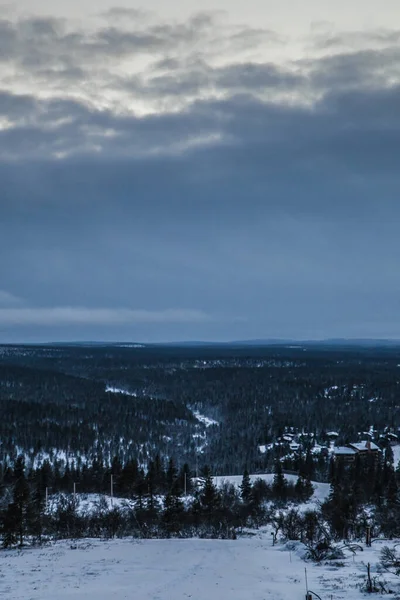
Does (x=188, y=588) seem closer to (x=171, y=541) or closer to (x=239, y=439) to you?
(x=171, y=541)

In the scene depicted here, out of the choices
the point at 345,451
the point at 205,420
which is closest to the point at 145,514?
the point at 345,451

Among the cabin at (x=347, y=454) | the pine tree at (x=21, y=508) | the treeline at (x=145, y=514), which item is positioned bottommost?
the cabin at (x=347, y=454)

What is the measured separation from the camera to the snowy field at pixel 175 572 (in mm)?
25000

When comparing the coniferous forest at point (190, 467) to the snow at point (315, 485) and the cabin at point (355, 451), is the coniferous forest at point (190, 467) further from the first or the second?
the cabin at point (355, 451)

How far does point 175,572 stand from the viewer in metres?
30.6

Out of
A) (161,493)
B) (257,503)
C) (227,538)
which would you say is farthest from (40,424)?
(227,538)

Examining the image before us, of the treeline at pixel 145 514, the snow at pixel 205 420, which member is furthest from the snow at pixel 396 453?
the snow at pixel 205 420

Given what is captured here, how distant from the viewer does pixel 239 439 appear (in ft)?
452

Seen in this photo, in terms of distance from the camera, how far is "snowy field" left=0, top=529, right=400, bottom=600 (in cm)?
2500

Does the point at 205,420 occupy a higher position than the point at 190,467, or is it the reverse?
the point at 190,467

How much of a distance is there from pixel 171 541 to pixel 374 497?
1261 inches

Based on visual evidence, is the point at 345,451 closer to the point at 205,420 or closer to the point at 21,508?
the point at 21,508

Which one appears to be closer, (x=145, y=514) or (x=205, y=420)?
(x=145, y=514)

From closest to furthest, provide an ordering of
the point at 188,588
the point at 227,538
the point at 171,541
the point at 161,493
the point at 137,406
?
the point at 188,588 < the point at 171,541 < the point at 227,538 < the point at 161,493 < the point at 137,406
